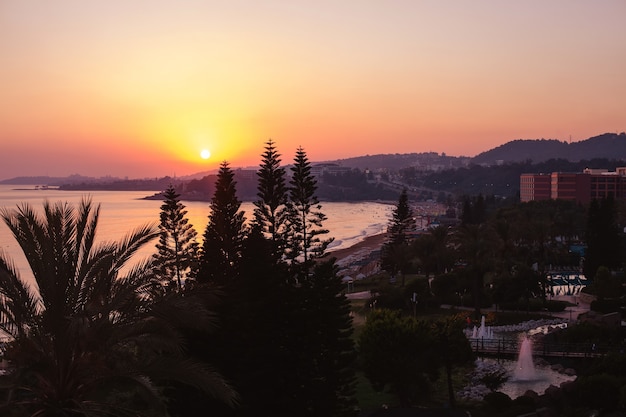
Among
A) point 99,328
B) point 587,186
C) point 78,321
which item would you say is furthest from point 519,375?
point 587,186

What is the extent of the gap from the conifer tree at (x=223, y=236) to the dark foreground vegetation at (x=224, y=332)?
60 mm

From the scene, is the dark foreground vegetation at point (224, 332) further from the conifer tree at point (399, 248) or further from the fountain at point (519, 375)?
the conifer tree at point (399, 248)

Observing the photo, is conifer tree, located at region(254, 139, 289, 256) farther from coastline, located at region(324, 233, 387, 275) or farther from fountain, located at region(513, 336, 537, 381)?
coastline, located at region(324, 233, 387, 275)

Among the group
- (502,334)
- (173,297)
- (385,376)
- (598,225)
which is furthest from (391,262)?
(173,297)

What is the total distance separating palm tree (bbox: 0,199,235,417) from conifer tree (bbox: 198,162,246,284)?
6.13 m

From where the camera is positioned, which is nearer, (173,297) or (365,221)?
(173,297)

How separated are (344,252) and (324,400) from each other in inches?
2344

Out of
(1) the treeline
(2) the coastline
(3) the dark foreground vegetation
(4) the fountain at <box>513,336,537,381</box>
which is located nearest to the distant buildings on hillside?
(2) the coastline

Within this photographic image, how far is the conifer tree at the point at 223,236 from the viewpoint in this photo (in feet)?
47.7

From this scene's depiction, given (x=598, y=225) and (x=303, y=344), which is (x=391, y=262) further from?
(x=303, y=344)

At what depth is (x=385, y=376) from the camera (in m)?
18.6

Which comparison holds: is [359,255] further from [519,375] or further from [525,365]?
[519,375]

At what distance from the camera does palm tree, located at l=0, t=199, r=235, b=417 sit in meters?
6.79

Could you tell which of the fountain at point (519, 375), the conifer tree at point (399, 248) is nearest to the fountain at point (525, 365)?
the fountain at point (519, 375)
